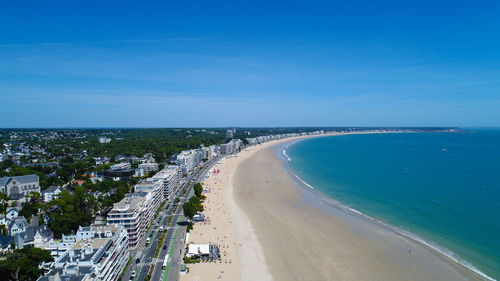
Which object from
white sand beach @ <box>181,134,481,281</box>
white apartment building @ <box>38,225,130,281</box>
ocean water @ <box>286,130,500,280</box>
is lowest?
white sand beach @ <box>181,134,481,281</box>

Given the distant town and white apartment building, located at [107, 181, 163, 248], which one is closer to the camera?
the distant town

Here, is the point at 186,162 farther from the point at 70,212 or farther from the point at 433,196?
the point at 433,196

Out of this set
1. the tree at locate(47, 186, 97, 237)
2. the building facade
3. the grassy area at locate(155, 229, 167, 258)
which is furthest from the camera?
the building facade

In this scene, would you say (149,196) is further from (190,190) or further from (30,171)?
(30,171)

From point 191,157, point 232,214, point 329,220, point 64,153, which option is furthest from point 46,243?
point 64,153

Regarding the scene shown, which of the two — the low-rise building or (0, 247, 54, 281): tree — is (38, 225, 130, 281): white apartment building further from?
the low-rise building

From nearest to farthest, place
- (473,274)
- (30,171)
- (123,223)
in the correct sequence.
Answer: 1. (473,274)
2. (123,223)
3. (30,171)

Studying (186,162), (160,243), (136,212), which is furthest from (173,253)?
(186,162)

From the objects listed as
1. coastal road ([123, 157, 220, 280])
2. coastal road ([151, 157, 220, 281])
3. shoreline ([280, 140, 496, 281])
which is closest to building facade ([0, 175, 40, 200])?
coastal road ([123, 157, 220, 280])
